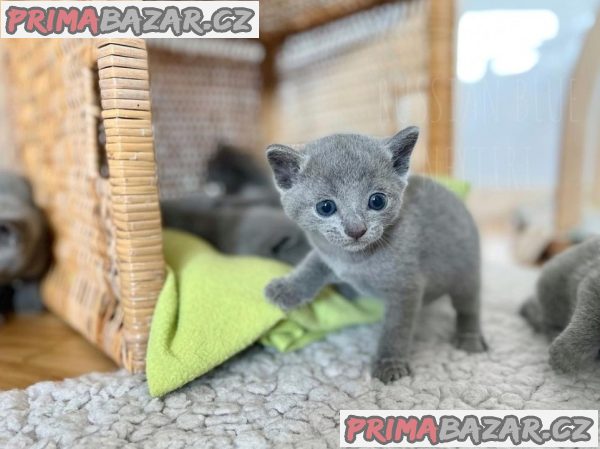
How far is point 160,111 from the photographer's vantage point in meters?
1.79

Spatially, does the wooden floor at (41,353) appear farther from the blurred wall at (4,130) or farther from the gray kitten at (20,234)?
the blurred wall at (4,130)

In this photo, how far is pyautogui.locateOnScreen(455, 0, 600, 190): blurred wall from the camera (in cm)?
→ 139

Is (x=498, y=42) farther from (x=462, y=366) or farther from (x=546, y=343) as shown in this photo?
(x=462, y=366)

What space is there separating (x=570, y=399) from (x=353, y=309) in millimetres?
431

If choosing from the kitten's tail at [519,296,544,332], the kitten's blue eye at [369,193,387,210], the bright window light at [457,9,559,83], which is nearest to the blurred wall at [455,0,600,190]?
the bright window light at [457,9,559,83]

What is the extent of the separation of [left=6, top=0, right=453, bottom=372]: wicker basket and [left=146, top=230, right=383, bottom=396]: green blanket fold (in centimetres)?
6

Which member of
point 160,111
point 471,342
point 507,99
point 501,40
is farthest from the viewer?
point 160,111

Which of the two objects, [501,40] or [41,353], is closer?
[41,353]

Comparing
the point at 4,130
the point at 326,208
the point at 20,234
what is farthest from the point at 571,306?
the point at 4,130

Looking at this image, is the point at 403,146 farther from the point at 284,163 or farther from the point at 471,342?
the point at 471,342

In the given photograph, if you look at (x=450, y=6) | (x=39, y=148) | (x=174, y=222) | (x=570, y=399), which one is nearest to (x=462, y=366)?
(x=570, y=399)

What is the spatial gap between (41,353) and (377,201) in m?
0.75

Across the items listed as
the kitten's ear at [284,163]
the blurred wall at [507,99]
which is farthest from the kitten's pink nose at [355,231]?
the blurred wall at [507,99]

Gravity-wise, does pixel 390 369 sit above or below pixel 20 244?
below
